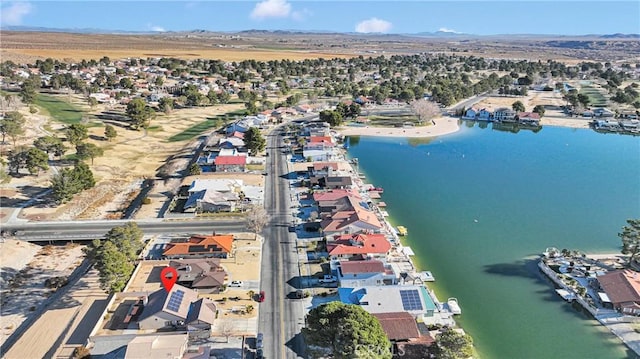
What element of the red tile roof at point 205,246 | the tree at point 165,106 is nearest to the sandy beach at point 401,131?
the tree at point 165,106

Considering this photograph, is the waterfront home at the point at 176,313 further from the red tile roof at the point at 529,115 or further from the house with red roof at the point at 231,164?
the red tile roof at the point at 529,115

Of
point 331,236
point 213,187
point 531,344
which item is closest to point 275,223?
point 331,236

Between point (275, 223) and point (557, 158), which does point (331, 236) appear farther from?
point (557, 158)

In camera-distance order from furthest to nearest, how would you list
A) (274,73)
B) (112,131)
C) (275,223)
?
1. (274,73)
2. (112,131)
3. (275,223)

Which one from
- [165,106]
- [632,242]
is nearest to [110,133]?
[165,106]

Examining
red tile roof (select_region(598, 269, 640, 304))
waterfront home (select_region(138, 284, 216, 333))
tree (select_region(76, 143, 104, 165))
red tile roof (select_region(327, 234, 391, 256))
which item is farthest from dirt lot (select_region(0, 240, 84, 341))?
red tile roof (select_region(598, 269, 640, 304))

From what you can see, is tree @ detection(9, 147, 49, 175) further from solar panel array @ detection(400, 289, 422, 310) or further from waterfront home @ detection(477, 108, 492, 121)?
waterfront home @ detection(477, 108, 492, 121)
